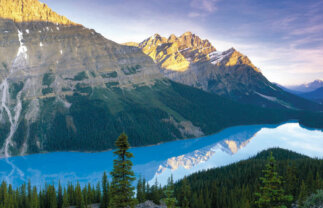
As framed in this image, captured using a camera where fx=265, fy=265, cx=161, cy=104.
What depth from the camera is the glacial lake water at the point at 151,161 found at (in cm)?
11306

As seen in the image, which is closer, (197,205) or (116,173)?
(116,173)

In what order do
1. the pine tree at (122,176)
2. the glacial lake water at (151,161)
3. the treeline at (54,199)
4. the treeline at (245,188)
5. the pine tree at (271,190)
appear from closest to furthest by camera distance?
the pine tree at (271,190) < the pine tree at (122,176) < the treeline at (245,188) < the treeline at (54,199) < the glacial lake water at (151,161)

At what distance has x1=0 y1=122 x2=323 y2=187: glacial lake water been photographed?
113062 millimetres

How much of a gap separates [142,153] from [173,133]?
46.6 meters

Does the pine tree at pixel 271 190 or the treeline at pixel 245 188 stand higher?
the pine tree at pixel 271 190

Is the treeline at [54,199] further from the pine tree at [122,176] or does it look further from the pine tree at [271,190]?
the pine tree at [271,190]

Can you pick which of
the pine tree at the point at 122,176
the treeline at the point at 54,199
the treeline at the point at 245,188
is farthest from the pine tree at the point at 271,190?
the treeline at the point at 54,199

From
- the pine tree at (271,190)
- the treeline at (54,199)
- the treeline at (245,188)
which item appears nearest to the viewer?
the pine tree at (271,190)

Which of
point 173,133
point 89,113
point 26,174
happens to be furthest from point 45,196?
point 173,133

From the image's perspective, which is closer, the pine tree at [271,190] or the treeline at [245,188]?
the pine tree at [271,190]

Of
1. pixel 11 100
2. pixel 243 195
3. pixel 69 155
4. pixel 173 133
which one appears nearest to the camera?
pixel 243 195

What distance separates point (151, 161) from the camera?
141 m

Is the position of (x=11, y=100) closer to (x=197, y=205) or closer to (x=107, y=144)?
(x=107, y=144)

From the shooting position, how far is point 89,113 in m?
185
